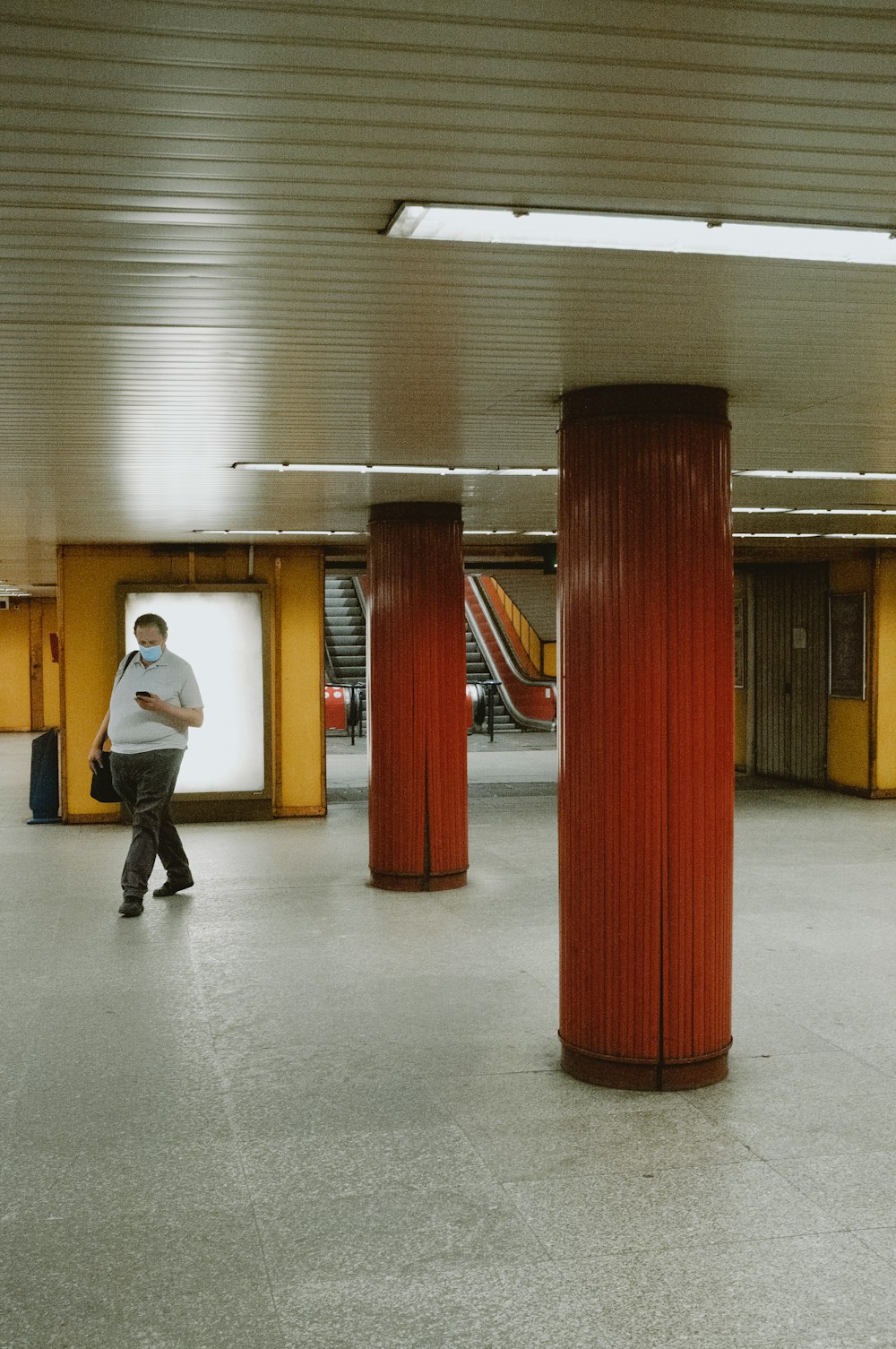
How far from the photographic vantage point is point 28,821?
13.6 m

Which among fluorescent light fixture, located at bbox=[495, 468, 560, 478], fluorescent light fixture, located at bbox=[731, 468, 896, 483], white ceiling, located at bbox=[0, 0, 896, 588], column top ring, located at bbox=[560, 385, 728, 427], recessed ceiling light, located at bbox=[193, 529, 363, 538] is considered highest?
fluorescent light fixture, located at bbox=[731, 468, 896, 483]

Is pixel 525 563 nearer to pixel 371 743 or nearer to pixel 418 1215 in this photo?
pixel 371 743

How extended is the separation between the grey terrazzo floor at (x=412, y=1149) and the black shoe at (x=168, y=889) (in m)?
0.75

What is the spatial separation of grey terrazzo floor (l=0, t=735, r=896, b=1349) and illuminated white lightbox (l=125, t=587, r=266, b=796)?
494 centimetres

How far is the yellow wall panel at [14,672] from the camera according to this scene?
2906 cm

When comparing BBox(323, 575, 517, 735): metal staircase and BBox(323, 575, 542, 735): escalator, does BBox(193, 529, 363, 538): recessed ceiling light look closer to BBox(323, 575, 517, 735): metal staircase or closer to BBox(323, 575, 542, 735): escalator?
BBox(323, 575, 542, 735): escalator

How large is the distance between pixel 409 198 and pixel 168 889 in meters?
7.18

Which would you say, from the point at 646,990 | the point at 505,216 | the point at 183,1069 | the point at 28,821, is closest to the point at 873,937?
the point at 646,990

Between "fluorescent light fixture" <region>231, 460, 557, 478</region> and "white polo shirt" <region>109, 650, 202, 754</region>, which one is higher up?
"fluorescent light fixture" <region>231, 460, 557, 478</region>

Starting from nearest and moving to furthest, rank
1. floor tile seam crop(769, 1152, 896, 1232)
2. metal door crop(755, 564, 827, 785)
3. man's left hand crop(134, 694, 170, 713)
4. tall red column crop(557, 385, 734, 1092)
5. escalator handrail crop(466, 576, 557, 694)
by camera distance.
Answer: floor tile seam crop(769, 1152, 896, 1232) < tall red column crop(557, 385, 734, 1092) < man's left hand crop(134, 694, 170, 713) < metal door crop(755, 564, 827, 785) < escalator handrail crop(466, 576, 557, 694)

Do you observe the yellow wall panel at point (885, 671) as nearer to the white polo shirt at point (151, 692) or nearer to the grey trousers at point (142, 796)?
the white polo shirt at point (151, 692)

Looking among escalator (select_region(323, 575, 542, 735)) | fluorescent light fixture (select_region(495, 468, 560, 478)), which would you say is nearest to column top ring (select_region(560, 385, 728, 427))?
fluorescent light fixture (select_region(495, 468, 560, 478))

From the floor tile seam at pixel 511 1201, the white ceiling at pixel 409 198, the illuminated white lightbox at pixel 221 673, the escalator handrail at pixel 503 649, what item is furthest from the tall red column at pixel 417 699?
the escalator handrail at pixel 503 649

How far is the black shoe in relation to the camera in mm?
9391
